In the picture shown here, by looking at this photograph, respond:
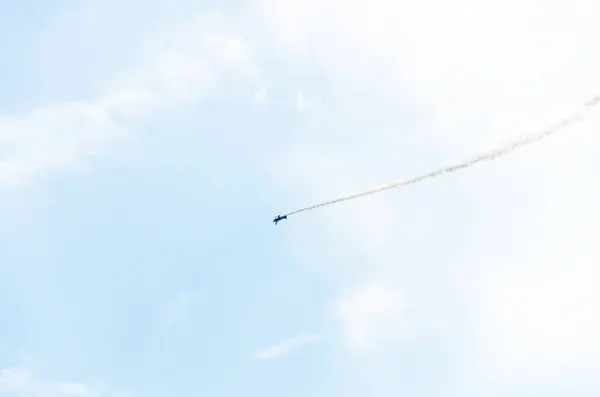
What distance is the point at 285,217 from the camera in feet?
620

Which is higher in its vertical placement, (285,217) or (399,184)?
(285,217)

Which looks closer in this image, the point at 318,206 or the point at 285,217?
the point at 318,206

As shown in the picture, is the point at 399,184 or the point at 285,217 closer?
the point at 399,184

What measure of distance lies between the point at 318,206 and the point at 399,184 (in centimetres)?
2191

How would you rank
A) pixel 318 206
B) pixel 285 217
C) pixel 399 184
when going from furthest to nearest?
pixel 285 217, pixel 318 206, pixel 399 184

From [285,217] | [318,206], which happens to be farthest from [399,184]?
[285,217]

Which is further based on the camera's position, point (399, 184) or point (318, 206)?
point (318, 206)

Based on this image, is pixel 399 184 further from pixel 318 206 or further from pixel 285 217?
pixel 285 217

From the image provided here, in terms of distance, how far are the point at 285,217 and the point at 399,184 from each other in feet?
140

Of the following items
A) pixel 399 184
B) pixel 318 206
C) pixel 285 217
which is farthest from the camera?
pixel 285 217

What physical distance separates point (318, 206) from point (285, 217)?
21.8 m

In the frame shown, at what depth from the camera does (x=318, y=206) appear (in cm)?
16850

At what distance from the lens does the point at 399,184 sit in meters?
153
